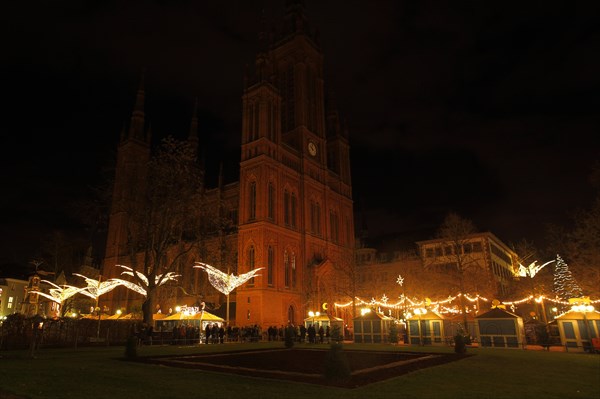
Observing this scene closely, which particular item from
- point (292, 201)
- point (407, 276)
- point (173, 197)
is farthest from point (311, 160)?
point (173, 197)

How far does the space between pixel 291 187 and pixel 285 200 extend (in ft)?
7.67

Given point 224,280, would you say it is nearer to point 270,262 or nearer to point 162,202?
point 162,202

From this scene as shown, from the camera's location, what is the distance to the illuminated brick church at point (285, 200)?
5119cm

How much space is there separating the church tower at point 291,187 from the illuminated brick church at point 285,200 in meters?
0.14

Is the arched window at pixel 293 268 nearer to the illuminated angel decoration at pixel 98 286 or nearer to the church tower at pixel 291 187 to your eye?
the church tower at pixel 291 187

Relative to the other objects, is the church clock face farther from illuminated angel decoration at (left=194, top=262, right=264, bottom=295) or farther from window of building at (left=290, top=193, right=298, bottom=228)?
illuminated angel decoration at (left=194, top=262, right=264, bottom=295)

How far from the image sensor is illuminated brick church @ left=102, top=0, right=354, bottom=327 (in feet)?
168

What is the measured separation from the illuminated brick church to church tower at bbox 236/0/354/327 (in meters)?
0.14

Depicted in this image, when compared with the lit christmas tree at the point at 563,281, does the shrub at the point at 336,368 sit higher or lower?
lower

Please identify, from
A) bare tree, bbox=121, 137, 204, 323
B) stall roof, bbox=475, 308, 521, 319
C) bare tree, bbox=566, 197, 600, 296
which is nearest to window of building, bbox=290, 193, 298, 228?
bare tree, bbox=121, 137, 204, 323

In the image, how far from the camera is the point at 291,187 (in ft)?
191

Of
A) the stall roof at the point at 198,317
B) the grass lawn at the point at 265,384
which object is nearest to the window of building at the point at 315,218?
the stall roof at the point at 198,317

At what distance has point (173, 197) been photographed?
98.7 feet

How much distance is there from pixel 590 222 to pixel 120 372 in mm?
33963
